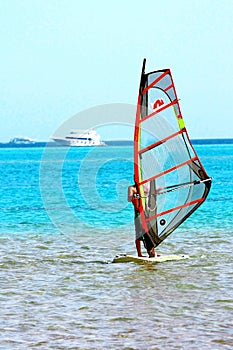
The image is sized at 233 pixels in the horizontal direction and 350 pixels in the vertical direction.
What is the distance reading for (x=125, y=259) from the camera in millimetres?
12250

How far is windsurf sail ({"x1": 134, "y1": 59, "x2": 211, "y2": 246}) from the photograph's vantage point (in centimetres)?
1215

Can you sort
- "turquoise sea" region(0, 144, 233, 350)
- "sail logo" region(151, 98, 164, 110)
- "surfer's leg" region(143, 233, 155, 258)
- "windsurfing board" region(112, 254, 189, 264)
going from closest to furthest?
"turquoise sea" region(0, 144, 233, 350), "windsurfing board" region(112, 254, 189, 264), "sail logo" region(151, 98, 164, 110), "surfer's leg" region(143, 233, 155, 258)

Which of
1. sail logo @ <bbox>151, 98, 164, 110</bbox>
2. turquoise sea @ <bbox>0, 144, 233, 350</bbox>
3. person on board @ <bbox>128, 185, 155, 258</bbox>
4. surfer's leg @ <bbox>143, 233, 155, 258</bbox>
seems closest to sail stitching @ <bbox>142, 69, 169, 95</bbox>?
sail logo @ <bbox>151, 98, 164, 110</bbox>

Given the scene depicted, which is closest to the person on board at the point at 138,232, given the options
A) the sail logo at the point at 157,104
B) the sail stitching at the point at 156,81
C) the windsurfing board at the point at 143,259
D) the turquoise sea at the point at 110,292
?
the windsurfing board at the point at 143,259

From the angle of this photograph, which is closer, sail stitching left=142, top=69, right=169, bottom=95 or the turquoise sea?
the turquoise sea

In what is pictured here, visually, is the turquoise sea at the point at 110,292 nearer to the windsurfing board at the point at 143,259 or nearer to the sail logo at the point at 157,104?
the windsurfing board at the point at 143,259

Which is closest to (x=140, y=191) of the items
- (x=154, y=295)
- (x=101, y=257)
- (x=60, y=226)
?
(x=101, y=257)

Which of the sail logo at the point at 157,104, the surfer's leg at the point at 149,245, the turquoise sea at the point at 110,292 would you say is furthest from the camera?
the surfer's leg at the point at 149,245

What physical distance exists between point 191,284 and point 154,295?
784 millimetres

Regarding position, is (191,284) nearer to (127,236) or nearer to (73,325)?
(73,325)

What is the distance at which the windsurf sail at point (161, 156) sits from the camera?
39.9 ft

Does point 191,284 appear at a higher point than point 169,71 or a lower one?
lower

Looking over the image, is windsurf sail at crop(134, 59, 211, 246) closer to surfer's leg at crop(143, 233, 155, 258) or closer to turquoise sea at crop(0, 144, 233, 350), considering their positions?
surfer's leg at crop(143, 233, 155, 258)

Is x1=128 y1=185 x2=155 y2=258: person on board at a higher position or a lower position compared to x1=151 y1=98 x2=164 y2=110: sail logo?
lower
